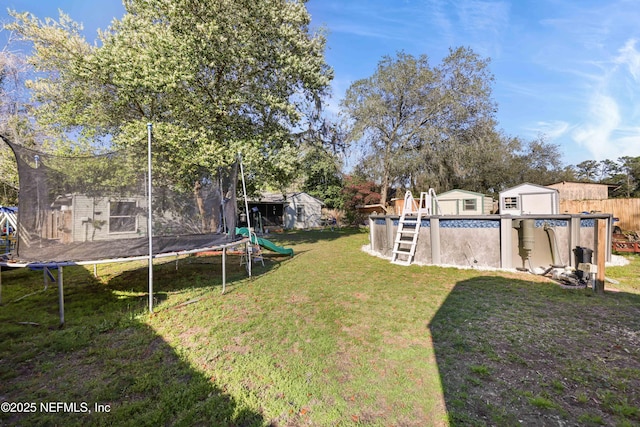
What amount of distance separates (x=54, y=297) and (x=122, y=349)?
3487 millimetres

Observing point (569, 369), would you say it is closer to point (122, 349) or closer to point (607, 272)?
point (122, 349)

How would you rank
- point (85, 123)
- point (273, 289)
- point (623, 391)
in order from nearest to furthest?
point (623, 391)
point (273, 289)
point (85, 123)

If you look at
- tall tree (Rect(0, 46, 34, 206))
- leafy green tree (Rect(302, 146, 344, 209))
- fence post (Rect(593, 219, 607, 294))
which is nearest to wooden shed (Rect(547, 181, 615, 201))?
leafy green tree (Rect(302, 146, 344, 209))

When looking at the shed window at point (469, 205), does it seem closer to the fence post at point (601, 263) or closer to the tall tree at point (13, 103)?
the fence post at point (601, 263)

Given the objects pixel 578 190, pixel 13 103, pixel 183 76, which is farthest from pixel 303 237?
pixel 578 190

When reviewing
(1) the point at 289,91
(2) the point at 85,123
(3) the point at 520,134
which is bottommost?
(2) the point at 85,123

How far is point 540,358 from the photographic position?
2814 mm

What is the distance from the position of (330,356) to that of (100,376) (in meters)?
2.31

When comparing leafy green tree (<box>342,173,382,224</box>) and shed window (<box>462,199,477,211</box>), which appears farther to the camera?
leafy green tree (<box>342,173,382,224</box>)

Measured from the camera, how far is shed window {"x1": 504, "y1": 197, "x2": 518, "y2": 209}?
714 inches

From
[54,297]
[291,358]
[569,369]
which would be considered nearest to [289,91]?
[54,297]

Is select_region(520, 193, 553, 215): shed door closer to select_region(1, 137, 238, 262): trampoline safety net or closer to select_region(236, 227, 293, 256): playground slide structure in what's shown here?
select_region(236, 227, 293, 256): playground slide structure

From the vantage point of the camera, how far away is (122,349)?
3.18m

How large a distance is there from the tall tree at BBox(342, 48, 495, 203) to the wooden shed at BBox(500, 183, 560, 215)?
11.8ft
